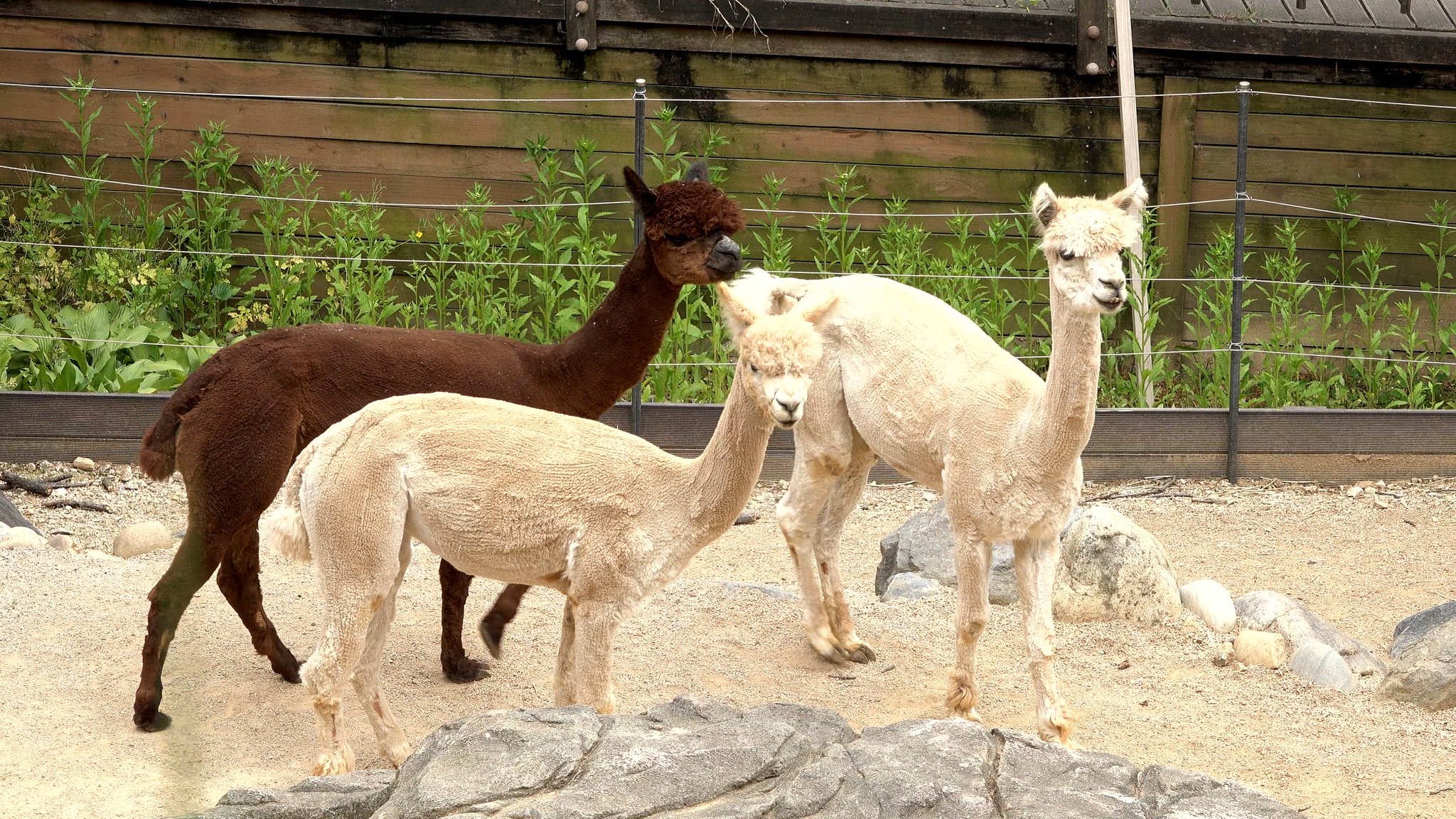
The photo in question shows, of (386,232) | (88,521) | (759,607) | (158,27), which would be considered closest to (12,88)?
(158,27)

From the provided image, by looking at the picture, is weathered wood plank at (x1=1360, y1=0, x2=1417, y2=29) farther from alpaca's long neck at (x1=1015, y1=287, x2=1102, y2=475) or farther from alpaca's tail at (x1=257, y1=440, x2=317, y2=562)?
alpaca's tail at (x1=257, y1=440, x2=317, y2=562)

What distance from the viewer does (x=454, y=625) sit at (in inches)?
192

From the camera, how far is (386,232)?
8891mm

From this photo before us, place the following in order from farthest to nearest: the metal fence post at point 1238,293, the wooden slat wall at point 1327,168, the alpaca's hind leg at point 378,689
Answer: the wooden slat wall at point 1327,168 → the metal fence post at point 1238,293 → the alpaca's hind leg at point 378,689

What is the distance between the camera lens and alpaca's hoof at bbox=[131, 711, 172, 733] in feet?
14.5

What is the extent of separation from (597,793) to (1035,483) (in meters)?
1.93

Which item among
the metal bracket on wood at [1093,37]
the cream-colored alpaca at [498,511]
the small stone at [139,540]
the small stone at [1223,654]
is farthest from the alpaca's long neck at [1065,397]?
the metal bracket on wood at [1093,37]

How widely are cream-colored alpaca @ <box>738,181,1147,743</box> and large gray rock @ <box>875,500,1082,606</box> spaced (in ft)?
2.89

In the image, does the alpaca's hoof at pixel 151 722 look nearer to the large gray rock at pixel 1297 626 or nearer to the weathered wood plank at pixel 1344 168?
the large gray rock at pixel 1297 626

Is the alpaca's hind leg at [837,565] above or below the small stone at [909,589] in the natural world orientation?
above

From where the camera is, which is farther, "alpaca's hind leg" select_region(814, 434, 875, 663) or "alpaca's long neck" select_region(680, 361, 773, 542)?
"alpaca's hind leg" select_region(814, 434, 875, 663)

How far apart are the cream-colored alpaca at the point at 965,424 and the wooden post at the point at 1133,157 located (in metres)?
3.64

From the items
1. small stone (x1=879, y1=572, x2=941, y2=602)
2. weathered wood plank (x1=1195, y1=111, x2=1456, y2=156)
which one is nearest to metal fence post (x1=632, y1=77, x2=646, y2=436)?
small stone (x1=879, y1=572, x2=941, y2=602)

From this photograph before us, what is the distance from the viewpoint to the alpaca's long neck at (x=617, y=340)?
16.2 feet
